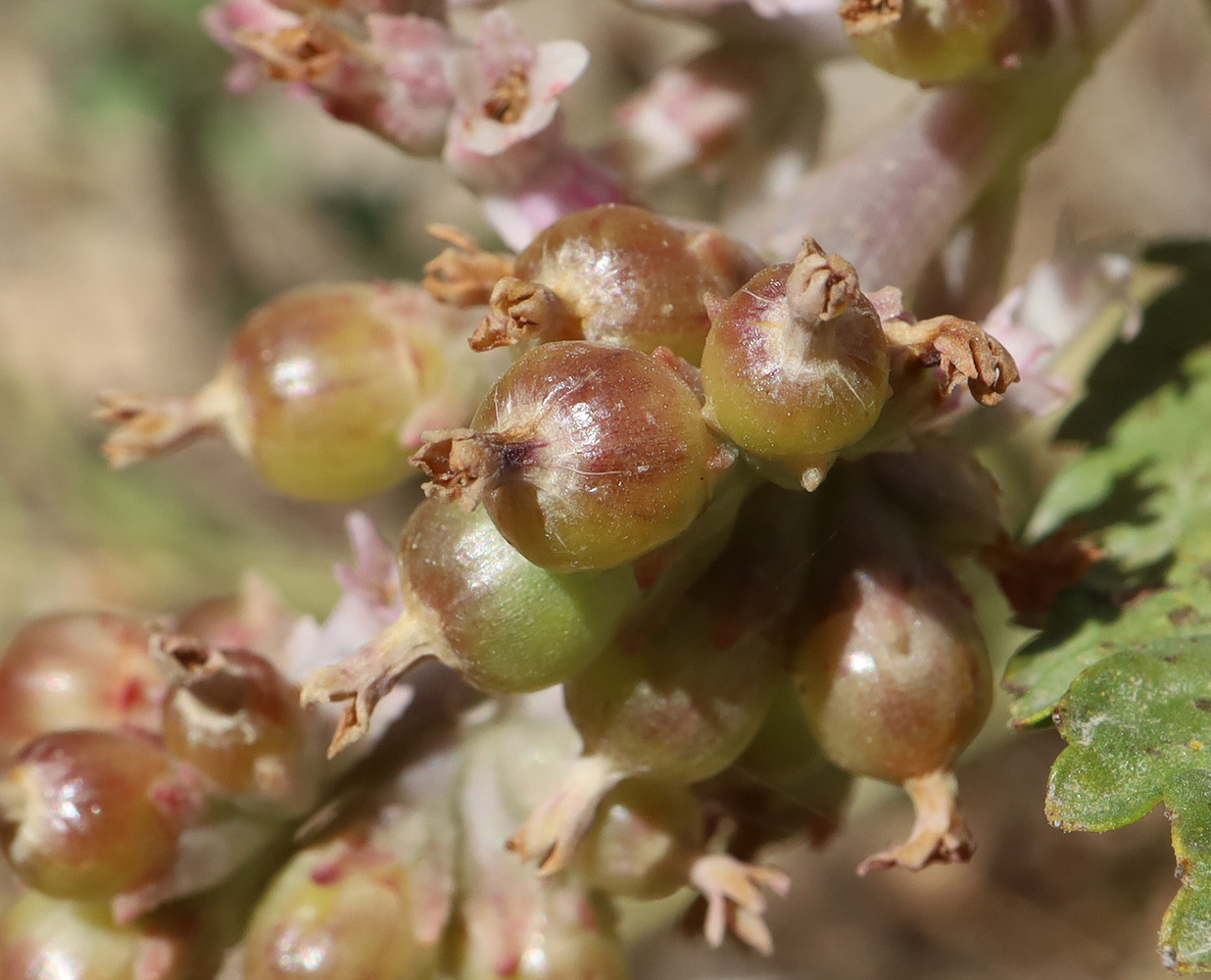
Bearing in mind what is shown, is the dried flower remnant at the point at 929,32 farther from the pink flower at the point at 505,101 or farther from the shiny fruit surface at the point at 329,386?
the shiny fruit surface at the point at 329,386

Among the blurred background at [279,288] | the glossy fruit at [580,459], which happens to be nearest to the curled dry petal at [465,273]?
the glossy fruit at [580,459]

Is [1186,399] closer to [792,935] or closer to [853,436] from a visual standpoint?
[853,436]

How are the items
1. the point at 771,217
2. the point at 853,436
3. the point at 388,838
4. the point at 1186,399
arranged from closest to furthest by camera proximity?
the point at 853,436 < the point at 388,838 < the point at 771,217 < the point at 1186,399

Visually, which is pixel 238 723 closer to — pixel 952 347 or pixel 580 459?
pixel 580 459

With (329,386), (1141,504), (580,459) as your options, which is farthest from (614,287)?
(1141,504)

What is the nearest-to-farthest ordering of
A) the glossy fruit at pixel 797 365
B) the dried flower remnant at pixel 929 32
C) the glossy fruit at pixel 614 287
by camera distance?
1. the glossy fruit at pixel 797 365
2. the glossy fruit at pixel 614 287
3. the dried flower remnant at pixel 929 32

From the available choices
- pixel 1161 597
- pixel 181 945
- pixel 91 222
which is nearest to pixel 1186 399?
pixel 1161 597
